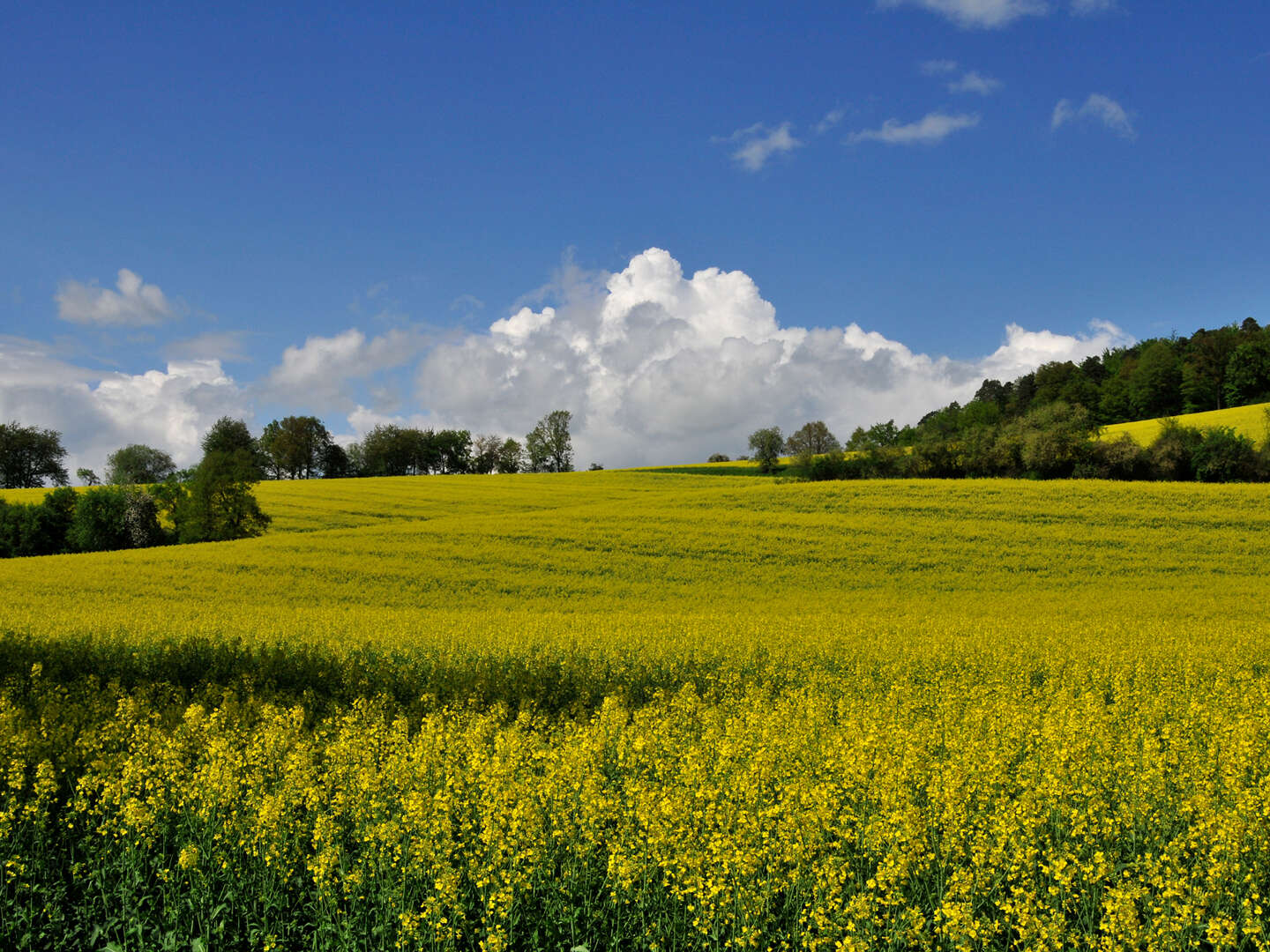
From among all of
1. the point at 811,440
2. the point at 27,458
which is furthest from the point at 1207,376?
the point at 27,458

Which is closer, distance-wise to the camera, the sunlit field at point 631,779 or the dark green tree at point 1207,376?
the sunlit field at point 631,779

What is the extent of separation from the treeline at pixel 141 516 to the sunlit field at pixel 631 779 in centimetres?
2146

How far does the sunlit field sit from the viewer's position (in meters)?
5.46

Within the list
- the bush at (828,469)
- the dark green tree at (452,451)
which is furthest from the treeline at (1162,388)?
the dark green tree at (452,451)

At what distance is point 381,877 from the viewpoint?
20.1 feet

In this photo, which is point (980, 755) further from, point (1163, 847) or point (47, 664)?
point (47, 664)

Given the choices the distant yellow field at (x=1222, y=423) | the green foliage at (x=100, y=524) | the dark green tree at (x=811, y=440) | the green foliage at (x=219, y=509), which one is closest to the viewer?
the green foliage at (x=219, y=509)

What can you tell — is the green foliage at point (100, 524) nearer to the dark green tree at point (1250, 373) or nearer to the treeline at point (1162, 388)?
the treeline at point (1162, 388)

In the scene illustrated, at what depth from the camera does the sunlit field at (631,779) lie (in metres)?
5.46

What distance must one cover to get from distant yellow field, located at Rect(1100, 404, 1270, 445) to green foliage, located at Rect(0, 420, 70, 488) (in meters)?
105

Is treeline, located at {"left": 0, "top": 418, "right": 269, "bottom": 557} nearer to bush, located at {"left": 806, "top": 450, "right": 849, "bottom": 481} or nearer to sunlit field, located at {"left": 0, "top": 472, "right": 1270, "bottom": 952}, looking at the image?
sunlit field, located at {"left": 0, "top": 472, "right": 1270, "bottom": 952}

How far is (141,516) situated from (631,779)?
51720 millimetres

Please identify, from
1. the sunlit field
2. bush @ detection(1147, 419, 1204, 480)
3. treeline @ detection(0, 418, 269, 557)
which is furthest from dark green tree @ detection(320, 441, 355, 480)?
bush @ detection(1147, 419, 1204, 480)

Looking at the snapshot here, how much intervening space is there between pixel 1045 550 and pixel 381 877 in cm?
3388
